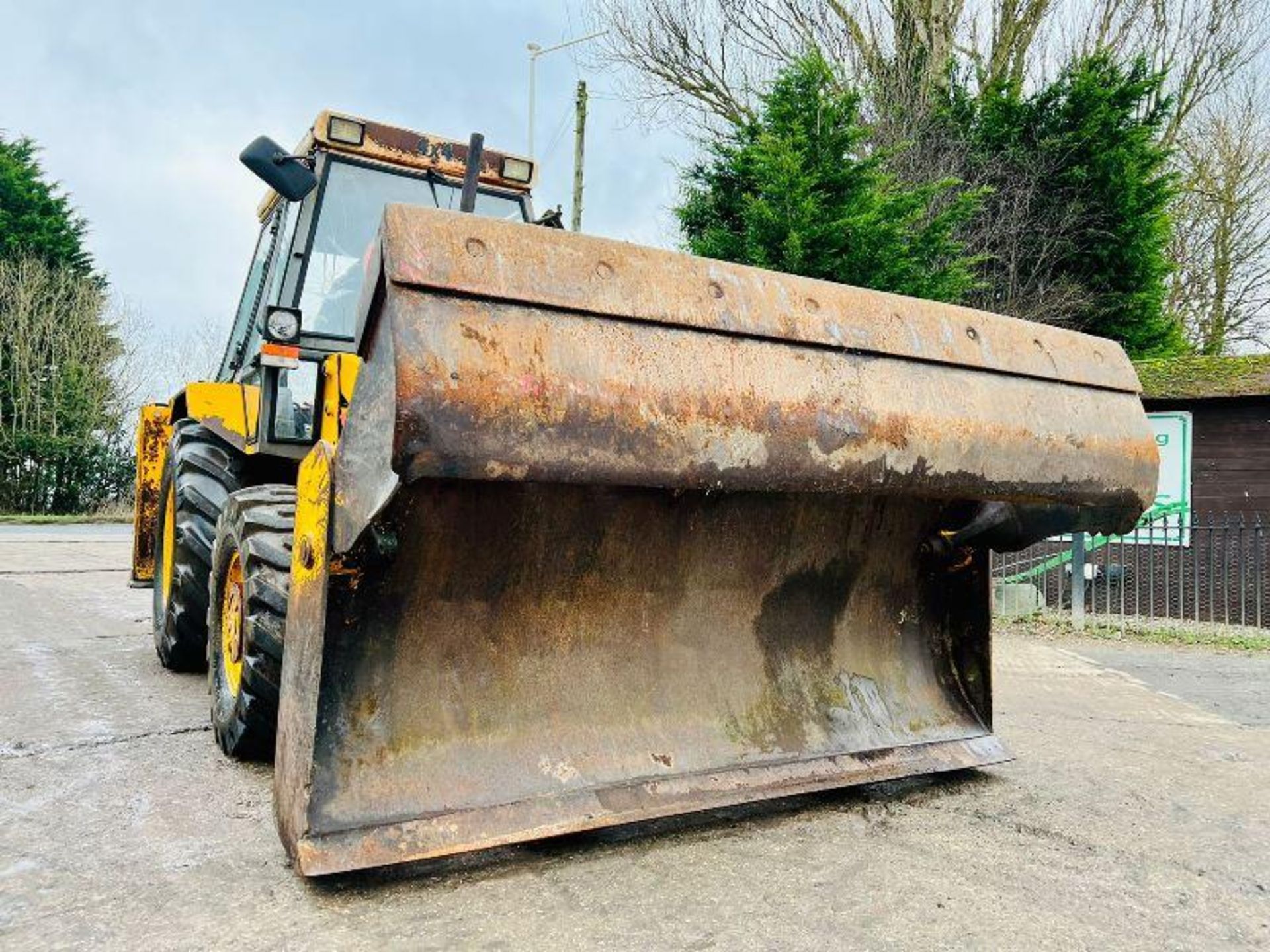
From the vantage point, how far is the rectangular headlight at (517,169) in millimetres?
4367

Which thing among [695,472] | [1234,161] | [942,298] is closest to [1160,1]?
[1234,161]

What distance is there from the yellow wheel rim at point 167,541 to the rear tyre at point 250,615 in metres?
1.44

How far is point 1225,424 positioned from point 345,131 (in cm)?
885

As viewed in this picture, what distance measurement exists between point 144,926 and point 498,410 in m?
1.16

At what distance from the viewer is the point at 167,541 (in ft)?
15.1

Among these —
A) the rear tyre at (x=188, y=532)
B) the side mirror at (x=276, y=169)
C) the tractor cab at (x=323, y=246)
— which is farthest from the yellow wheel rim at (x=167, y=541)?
the side mirror at (x=276, y=169)

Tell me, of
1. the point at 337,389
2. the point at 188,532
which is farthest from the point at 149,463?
the point at 337,389

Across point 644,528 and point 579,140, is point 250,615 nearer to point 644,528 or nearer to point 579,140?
point 644,528

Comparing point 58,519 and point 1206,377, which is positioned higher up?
point 1206,377

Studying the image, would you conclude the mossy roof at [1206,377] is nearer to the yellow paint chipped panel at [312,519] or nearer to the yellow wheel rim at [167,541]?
the yellow wheel rim at [167,541]

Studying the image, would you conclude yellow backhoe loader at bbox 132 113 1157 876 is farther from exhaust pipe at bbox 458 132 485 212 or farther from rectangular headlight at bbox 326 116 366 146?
rectangular headlight at bbox 326 116 366 146

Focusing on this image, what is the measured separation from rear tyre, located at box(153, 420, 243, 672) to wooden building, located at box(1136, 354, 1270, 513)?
27.9 ft

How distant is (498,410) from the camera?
1.79 metres

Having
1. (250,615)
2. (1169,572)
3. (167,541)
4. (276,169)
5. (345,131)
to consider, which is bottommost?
(1169,572)
